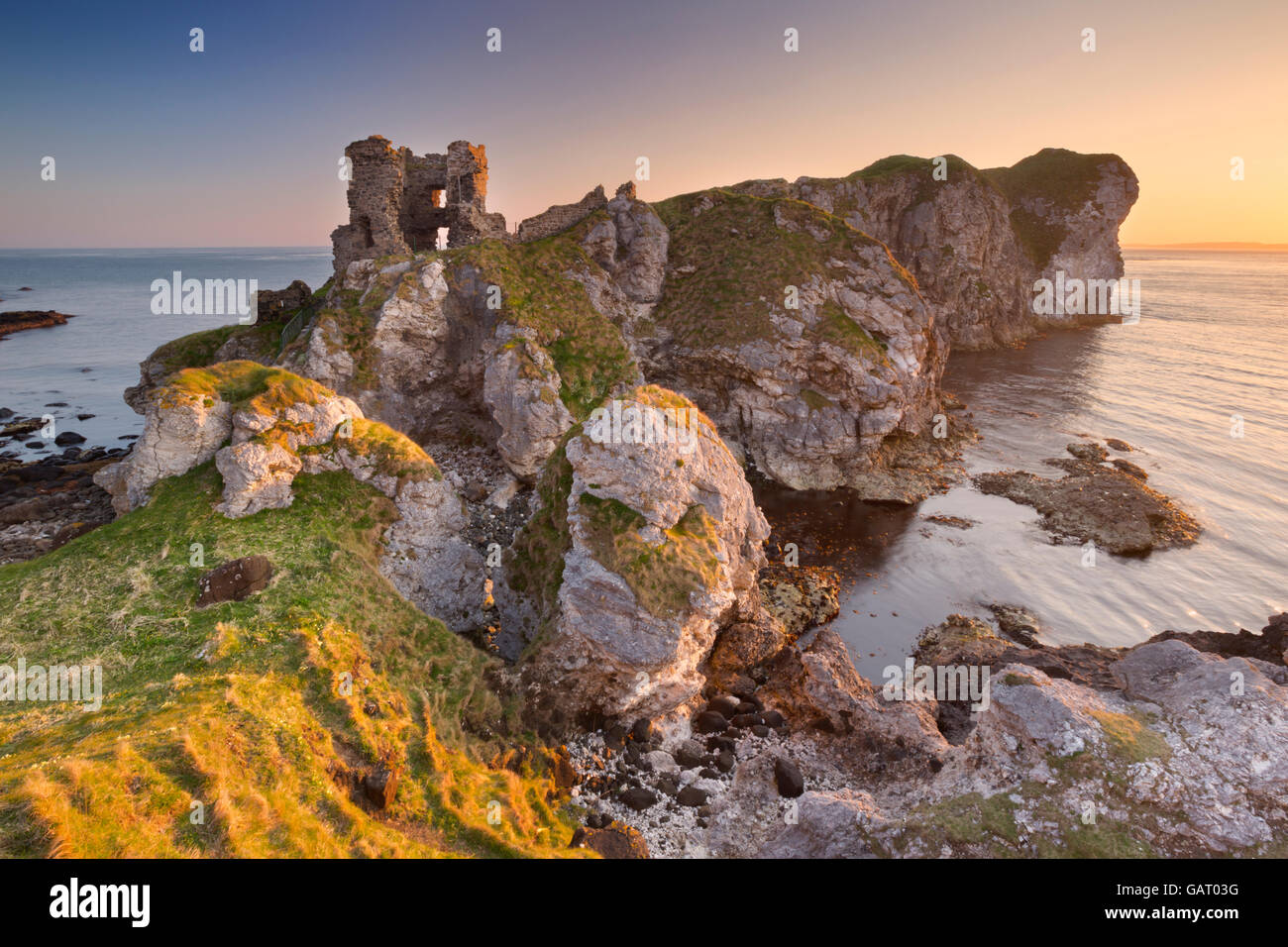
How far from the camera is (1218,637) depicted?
2300 cm

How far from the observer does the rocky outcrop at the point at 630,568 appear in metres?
18.0

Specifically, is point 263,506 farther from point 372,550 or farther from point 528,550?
point 528,550

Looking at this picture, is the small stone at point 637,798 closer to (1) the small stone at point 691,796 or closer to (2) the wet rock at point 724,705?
(1) the small stone at point 691,796

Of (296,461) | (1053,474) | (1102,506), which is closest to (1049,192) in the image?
(1053,474)

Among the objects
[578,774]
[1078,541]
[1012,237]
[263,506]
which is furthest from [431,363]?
[1012,237]

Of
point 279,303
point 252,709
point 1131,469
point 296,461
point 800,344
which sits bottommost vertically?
point 252,709

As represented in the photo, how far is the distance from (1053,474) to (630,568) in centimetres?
3863

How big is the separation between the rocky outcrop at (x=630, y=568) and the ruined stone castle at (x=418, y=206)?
85.5ft

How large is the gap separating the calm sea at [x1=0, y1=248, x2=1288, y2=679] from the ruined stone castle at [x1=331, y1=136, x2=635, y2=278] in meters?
25.9

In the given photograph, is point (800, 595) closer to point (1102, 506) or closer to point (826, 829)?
point (826, 829)

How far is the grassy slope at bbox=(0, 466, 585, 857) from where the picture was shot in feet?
31.4

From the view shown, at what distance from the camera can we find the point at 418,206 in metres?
42.8
